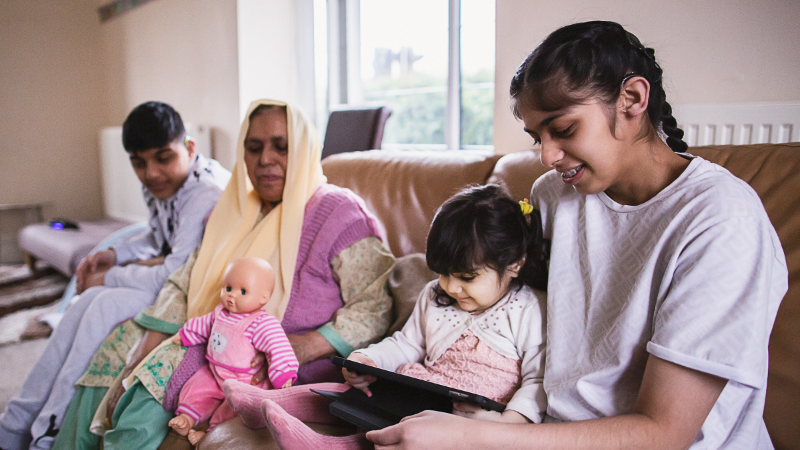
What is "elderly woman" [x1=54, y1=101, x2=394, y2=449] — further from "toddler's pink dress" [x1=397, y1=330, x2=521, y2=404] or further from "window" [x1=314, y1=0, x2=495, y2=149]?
"window" [x1=314, y1=0, x2=495, y2=149]

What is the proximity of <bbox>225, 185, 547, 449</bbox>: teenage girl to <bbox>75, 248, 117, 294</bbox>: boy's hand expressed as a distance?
1326 millimetres

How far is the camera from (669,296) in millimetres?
820

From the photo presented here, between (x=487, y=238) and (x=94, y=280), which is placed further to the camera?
(x=94, y=280)

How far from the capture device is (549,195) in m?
1.20

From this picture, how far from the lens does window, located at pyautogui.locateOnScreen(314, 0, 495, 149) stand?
3096 mm

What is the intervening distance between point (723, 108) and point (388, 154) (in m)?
1.19

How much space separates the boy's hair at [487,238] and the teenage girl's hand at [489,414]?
10.7 inches

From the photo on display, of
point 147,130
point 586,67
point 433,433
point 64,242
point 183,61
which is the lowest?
point 64,242

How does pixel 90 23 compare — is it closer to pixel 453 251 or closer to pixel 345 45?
pixel 345 45

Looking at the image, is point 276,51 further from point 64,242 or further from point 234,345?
point 234,345

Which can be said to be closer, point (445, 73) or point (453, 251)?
point (453, 251)

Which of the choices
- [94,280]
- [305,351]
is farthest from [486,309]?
[94,280]

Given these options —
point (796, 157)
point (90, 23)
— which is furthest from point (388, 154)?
point (90, 23)

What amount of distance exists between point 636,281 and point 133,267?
1802 mm
